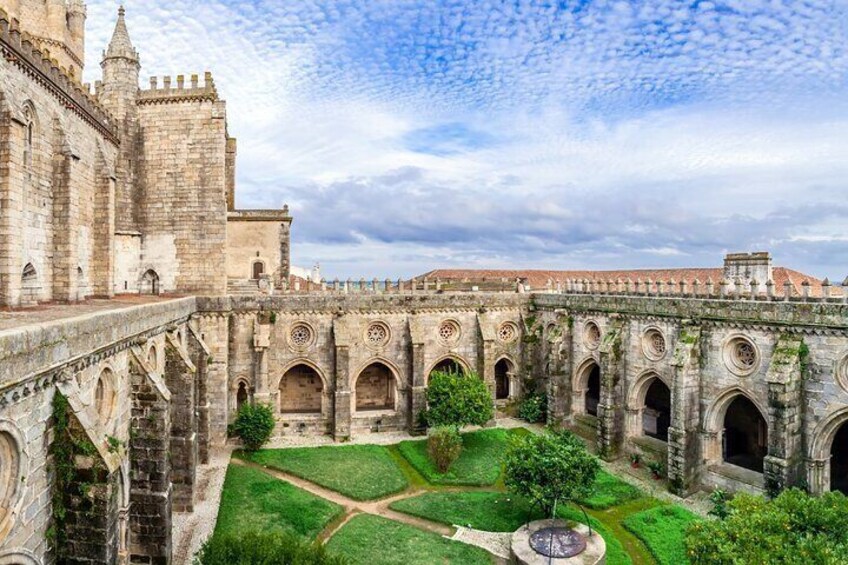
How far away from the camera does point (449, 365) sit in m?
33.4

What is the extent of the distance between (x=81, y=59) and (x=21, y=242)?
819 inches

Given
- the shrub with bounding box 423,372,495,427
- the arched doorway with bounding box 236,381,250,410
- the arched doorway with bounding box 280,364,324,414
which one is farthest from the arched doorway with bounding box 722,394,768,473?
the arched doorway with bounding box 236,381,250,410

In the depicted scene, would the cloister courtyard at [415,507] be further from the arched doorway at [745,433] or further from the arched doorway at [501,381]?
the arched doorway at [501,381]

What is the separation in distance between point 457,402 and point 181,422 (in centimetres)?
1234

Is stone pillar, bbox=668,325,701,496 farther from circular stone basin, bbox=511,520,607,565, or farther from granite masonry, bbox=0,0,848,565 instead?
circular stone basin, bbox=511,520,607,565

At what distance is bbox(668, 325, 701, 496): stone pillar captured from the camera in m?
22.4

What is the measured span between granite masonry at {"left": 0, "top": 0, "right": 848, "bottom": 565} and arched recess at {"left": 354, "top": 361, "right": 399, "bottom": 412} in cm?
14

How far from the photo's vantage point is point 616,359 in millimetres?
26734

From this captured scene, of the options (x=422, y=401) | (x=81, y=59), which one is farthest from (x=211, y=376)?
(x=81, y=59)

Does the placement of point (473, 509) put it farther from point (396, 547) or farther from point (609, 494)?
point (609, 494)

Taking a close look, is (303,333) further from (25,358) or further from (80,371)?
(25,358)

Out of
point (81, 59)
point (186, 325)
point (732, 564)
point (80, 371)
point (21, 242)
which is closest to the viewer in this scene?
point (732, 564)

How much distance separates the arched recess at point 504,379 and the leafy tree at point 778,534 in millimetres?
21252

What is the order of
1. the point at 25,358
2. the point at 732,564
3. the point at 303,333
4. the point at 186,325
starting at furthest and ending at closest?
the point at 303,333 → the point at 186,325 → the point at 732,564 → the point at 25,358
